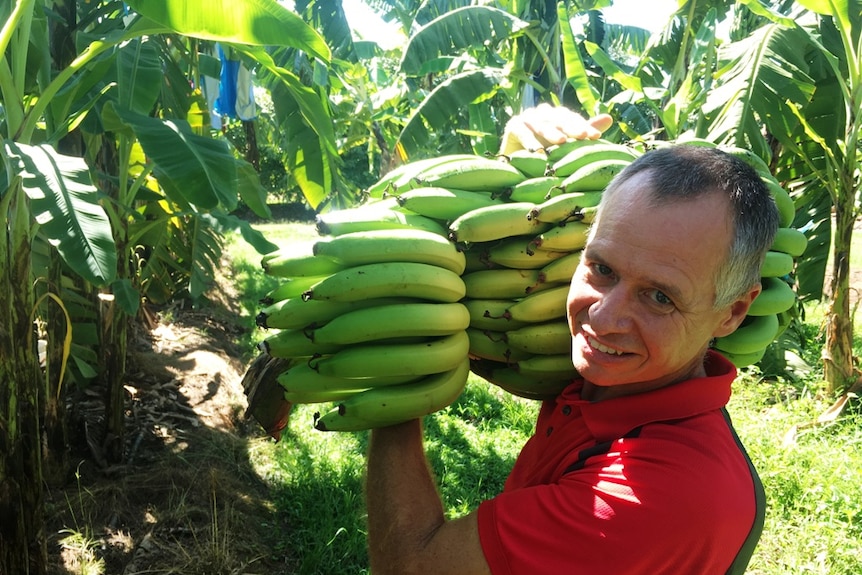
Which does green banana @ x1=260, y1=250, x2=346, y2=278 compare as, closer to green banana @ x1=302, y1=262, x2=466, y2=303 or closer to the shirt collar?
green banana @ x1=302, y1=262, x2=466, y2=303

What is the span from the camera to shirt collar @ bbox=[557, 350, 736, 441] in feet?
4.16

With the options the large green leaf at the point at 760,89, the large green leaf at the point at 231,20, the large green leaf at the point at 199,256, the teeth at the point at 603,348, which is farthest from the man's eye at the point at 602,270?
the large green leaf at the point at 199,256

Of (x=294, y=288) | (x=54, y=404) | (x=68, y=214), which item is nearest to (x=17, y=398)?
(x=68, y=214)

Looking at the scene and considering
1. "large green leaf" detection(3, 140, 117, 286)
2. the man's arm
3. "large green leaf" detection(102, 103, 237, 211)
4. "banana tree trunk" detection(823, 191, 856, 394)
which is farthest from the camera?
"banana tree trunk" detection(823, 191, 856, 394)

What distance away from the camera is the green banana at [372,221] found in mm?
1425

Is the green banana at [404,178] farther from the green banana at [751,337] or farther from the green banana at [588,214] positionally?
the green banana at [751,337]

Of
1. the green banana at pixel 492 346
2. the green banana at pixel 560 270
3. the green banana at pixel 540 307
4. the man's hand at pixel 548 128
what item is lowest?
the green banana at pixel 492 346

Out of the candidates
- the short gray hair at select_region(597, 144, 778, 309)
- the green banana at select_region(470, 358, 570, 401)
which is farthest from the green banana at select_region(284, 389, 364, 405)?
the short gray hair at select_region(597, 144, 778, 309)

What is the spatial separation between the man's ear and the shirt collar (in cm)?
10

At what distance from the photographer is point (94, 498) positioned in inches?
138

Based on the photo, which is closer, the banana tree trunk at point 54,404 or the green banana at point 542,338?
the green banana at point 542,338

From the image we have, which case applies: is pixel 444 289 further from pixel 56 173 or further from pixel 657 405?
pixel 56 173

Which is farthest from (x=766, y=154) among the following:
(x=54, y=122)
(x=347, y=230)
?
(x=54, y=122)

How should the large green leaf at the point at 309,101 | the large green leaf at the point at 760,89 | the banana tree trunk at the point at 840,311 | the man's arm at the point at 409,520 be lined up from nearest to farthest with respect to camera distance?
the man's arm at the point at 409,520 → the large green leaf at the point at 309,101 → the large green leaf at the point at 760,89 → the banana tree trunk at the point at 840,311
